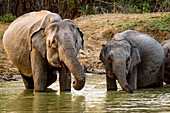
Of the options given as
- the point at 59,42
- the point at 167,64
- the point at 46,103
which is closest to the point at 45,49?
the point at 59,42

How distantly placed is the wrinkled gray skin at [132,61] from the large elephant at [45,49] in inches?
30.4

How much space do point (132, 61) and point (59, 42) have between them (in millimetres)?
1840

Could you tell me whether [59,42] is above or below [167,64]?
above

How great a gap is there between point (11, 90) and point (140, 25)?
24.8 ft

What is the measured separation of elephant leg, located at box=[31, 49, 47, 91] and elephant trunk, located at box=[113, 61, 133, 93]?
1.25m

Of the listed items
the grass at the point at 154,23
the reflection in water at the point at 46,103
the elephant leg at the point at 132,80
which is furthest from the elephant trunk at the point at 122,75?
the grass at the point at 154,23

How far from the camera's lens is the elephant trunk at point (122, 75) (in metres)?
12.3

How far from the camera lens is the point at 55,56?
12102mm

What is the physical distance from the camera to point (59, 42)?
39.0 feet

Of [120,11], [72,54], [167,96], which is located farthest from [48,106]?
[120,11]

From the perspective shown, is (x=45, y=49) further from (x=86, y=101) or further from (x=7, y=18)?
(x=7, y=18)

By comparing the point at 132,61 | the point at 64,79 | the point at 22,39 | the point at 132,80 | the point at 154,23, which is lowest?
the point at 154,23

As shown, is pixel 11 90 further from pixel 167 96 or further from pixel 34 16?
pixel 167 96

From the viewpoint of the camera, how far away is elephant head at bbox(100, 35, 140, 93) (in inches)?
491
